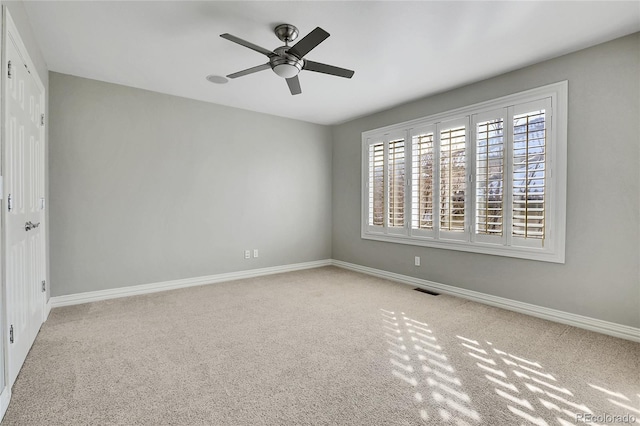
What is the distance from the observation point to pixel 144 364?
2225 mm

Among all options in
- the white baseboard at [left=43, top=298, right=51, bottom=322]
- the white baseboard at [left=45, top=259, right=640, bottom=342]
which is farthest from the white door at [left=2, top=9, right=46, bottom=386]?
the white baseboard at [left=45, top=259, right=640, bottom=342]

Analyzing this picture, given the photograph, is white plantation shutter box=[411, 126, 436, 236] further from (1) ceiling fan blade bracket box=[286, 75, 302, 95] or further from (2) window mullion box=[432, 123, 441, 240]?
(1) ceiling fan blade bracket box=[286, 75, 302, 95]

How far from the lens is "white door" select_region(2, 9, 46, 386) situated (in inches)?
75.0

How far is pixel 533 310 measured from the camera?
10.5 feet

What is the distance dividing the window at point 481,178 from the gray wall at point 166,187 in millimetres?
1531

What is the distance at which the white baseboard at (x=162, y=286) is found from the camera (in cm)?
353

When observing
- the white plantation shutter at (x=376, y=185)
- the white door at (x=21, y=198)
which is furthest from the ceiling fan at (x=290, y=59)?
the white plantation shutter at (x=376, y=185)

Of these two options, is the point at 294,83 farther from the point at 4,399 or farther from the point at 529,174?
the point at 4,399

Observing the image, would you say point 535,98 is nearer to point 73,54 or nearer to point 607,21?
point 607,21

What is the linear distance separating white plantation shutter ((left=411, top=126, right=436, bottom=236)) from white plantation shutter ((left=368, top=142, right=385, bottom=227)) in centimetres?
58

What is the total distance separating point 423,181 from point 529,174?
1.28 meters

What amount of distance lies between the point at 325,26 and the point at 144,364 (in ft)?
9.39

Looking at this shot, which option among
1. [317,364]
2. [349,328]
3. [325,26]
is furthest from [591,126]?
[317,364]

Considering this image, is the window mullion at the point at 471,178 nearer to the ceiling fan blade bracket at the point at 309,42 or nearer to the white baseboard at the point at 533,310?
the white baseboard at the point at 533,310
